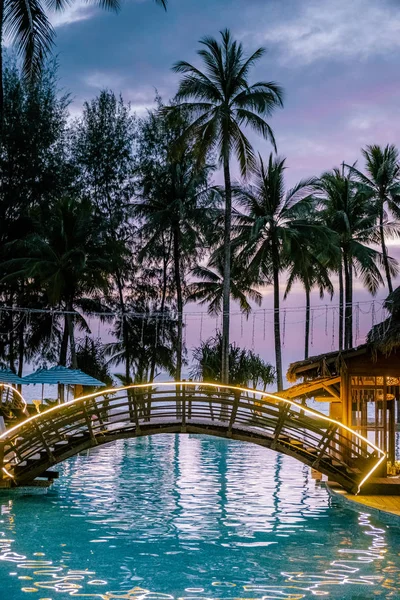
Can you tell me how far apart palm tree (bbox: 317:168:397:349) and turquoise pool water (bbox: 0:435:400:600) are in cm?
2109

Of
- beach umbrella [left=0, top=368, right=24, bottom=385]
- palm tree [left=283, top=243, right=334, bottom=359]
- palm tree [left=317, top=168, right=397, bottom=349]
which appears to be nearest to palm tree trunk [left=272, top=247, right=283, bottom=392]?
palm tree [left=283, top=243, right=334, bottom=359]

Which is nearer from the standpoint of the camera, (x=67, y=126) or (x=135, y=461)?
(x=135, y=461)

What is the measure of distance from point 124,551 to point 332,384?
31.4 ft

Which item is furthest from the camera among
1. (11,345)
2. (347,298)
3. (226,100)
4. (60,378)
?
(347,298)

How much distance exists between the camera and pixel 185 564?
898cm

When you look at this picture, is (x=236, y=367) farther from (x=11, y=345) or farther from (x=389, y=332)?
(x=389, y=332)

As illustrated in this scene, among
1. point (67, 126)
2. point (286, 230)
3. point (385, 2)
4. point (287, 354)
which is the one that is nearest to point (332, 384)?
point (385, 2)

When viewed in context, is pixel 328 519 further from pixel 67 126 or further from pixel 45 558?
pixel 67 126

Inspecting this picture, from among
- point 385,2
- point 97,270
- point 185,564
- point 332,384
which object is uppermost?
point 385,2

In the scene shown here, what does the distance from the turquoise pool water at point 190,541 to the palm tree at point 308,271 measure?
48.2 feet

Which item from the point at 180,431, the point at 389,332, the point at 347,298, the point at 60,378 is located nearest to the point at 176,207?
the point at 347,298

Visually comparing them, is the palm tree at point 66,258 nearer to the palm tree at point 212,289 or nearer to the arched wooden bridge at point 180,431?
the palm tree at point 212,289

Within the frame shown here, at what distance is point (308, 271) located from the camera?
1441 inches

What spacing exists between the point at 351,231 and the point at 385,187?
2770mm
